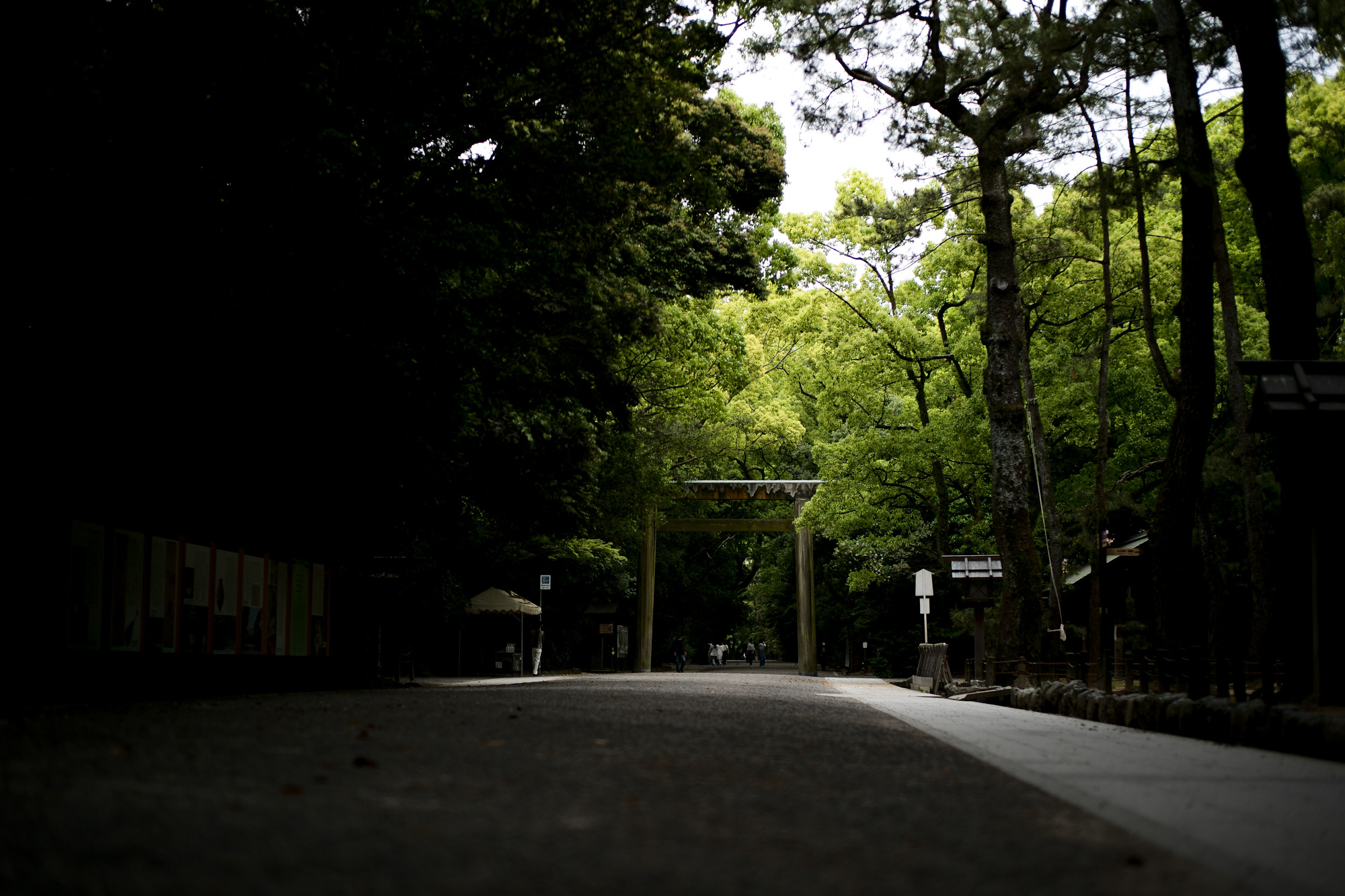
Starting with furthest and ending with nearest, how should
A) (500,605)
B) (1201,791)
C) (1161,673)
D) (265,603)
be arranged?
(500,605), (265,603), (1161,673), (1201,791)

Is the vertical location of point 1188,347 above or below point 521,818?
above

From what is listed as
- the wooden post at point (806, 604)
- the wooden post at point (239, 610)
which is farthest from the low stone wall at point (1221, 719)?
the wooden post at point (806, 604)

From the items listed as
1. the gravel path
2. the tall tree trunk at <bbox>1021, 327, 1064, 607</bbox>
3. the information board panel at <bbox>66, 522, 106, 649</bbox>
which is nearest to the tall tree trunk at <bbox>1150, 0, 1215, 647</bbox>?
the gravel path

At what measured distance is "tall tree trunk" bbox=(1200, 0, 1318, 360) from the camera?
39.2 ft

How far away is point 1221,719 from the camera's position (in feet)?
33.4

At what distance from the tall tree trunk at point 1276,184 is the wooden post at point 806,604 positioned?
30109 mm

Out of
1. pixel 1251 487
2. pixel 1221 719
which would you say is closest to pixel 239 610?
pixel 1221 719

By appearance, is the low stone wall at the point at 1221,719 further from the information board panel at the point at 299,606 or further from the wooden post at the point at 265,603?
the information board panel at the point at 299,606

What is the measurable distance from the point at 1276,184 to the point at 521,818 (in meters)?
10.8

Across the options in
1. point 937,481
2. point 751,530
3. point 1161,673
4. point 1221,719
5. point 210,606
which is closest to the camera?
point 1221,719

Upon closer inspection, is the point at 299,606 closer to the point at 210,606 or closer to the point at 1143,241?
the point at 210,606

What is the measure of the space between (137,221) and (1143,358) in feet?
83.2

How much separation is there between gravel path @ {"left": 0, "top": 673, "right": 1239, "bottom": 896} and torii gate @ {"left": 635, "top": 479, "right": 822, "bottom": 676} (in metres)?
34.1

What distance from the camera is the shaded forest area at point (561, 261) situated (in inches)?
440
